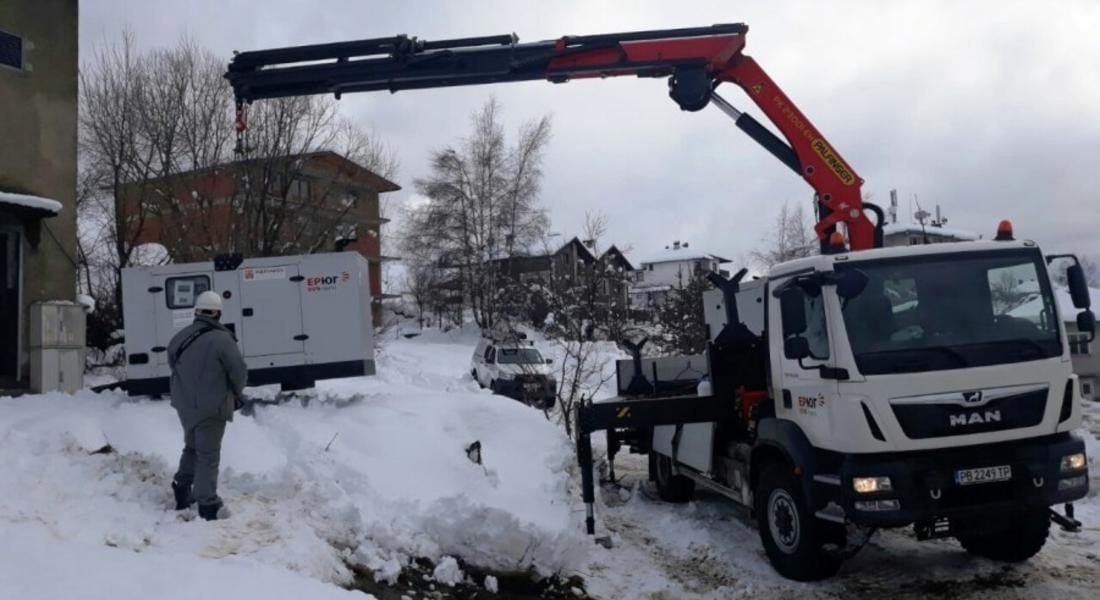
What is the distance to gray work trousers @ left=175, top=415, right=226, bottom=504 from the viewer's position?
673cm

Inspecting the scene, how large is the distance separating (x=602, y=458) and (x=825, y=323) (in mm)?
6021

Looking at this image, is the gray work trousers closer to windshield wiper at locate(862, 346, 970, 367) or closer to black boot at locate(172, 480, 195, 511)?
black boot at locate(172, 480, 195, 511)

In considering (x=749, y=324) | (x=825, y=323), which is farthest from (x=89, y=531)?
(x=749, y=324)

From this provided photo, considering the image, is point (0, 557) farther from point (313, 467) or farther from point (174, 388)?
point (313, 467)

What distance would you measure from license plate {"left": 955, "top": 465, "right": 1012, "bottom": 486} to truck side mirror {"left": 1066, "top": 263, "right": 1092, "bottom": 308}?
1654mm

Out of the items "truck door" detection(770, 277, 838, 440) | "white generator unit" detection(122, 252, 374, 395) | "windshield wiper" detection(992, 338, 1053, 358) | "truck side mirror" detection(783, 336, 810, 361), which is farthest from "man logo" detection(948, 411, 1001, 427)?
"white generator unit" detection(122, 252, 374, 395)

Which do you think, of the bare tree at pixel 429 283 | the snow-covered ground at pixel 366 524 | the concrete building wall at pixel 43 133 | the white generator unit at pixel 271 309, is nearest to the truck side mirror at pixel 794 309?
the snow-covered ground at pixel 366 524

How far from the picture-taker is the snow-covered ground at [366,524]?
545 centimetres

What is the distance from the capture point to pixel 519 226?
47531 mm

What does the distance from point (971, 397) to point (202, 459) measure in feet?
19.3

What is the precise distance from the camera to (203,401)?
22.5ft

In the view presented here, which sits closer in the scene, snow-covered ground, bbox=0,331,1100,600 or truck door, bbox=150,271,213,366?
snow-covered ground, bbox=0,331,1100,600

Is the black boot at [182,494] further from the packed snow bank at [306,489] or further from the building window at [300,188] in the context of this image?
the building window at [300,188]

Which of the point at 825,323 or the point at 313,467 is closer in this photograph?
the point at 825,323
